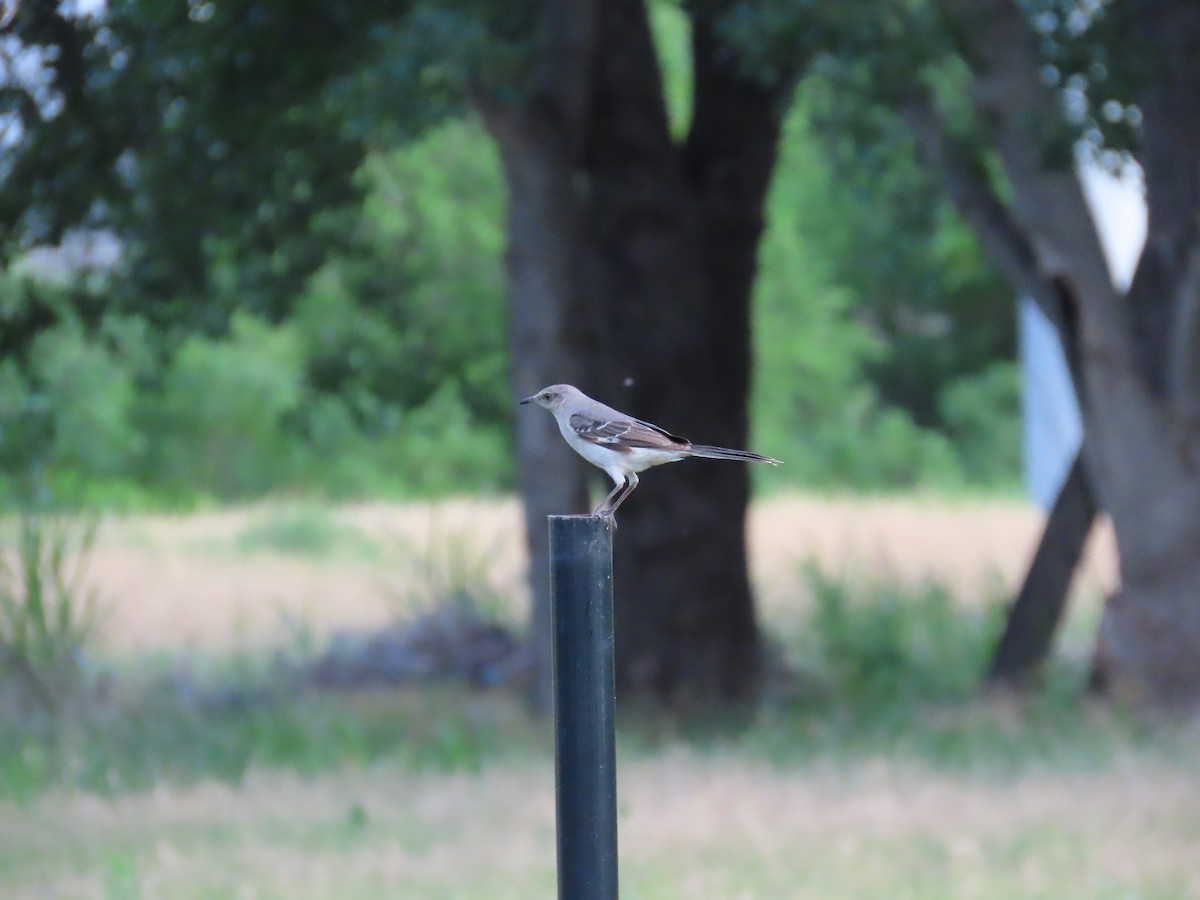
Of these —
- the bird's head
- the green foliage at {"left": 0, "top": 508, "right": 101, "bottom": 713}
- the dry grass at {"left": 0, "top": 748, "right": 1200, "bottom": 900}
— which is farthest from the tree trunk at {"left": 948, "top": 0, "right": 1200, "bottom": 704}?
the green foliage at {"left": 0, "top": 508, "right": 101, "bottom": 713}

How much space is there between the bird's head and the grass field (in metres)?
2.53

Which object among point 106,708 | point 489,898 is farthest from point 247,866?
point 106,708

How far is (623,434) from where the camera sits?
3.91m

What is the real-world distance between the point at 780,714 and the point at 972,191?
3.56 m

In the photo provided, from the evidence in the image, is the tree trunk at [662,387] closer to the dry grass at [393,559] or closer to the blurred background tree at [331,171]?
the blurred background tree at [331,171]

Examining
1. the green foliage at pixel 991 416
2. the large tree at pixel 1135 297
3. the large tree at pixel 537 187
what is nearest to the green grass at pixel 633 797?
the large tree at pixel 1135 297

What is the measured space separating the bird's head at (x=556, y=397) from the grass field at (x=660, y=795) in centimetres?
253

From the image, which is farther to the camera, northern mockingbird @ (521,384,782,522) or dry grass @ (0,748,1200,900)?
dry grass @ (0,748,1200,900)

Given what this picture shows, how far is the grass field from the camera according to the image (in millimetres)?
6320

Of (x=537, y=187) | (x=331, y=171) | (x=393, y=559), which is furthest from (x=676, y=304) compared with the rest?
(x=393, y=559)

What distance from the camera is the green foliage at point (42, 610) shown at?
9.73m

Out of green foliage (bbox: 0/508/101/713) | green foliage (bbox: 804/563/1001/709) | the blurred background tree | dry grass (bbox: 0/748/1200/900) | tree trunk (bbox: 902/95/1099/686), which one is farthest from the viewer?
green foliage (bbox: 804/563/1001/709)

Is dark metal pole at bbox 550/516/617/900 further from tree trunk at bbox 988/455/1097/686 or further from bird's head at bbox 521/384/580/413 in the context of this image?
tree trunk at bbox 988/455/1097/686

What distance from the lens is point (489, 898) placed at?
600 centimetres
